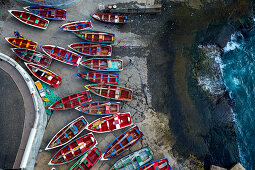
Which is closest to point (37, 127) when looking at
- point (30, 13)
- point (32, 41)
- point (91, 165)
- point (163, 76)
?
point (91, 165)

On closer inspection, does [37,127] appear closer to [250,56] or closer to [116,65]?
[116,65]

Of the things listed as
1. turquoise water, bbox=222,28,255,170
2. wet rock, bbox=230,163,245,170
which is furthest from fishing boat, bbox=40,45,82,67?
wet rock, bbox=230,163,245,170

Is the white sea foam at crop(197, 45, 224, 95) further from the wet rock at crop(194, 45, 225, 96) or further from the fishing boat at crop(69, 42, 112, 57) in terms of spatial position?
the fishing boat at crop(69, 42, 112, 57)

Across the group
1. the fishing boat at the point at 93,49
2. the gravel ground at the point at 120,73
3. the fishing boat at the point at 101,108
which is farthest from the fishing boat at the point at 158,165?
the fishing boat at the point at 93,49

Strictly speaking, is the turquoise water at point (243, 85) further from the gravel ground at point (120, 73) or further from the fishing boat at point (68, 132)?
the fishing boat at point (68, 132)

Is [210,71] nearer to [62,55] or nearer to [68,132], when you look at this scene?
[62,55]

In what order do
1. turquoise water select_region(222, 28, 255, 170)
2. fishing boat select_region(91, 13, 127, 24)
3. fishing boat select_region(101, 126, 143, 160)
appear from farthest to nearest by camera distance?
fishing boat select_region(91, 13, 127, 24)
turquoise water select_region(222, 28, 255, 170)
fishing boat select_region(101, 126, 143, 160)
